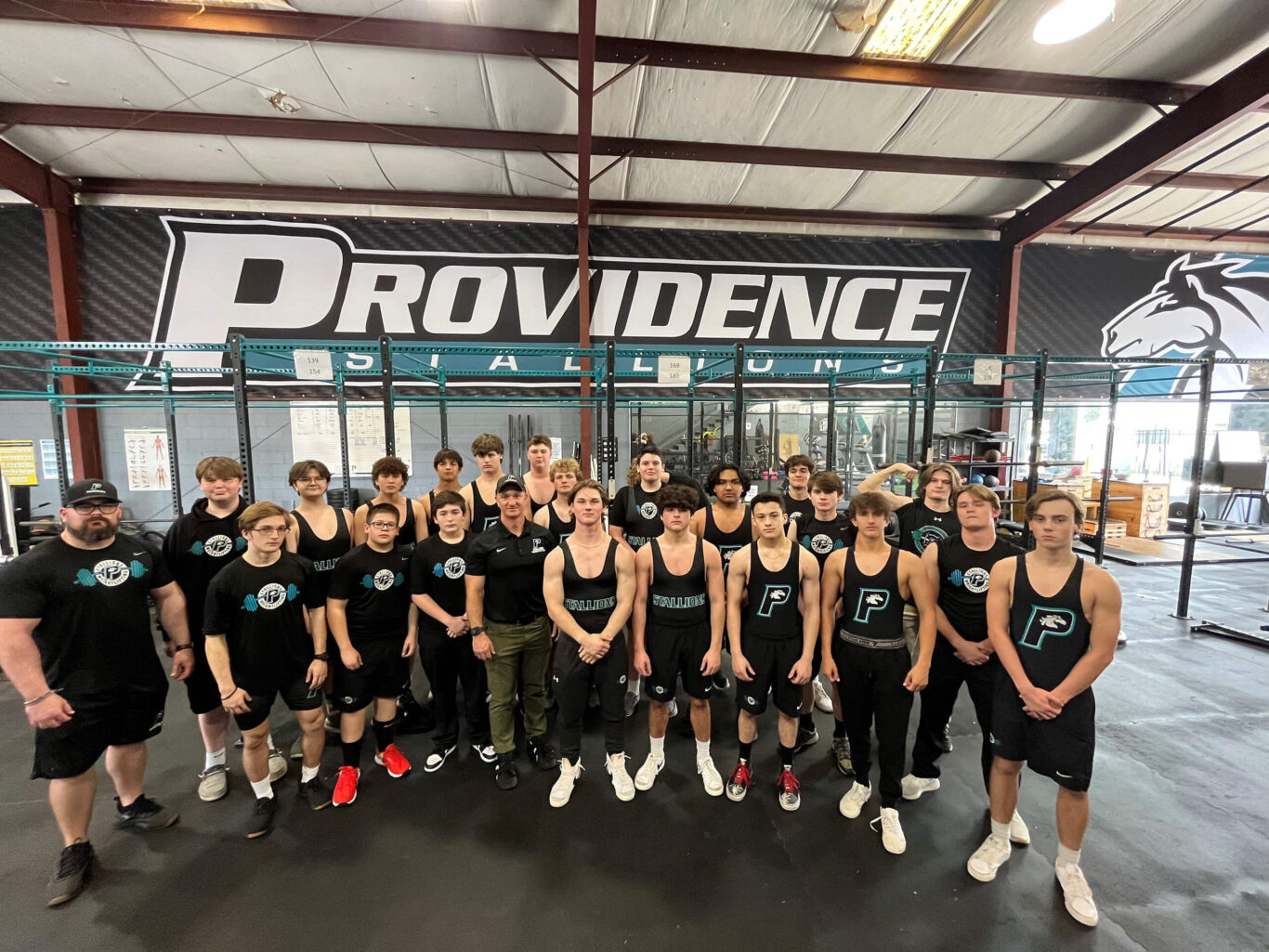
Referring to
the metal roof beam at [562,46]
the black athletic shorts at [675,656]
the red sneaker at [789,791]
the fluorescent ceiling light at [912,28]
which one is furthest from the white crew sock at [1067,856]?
the metal roof beam at [562,46]

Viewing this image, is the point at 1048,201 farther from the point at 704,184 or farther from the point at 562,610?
the point at 562,610

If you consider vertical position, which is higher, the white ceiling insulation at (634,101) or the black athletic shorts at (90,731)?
the white ceiling insulation at (634,101)

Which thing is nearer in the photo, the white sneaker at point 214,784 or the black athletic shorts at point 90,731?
the black athletic shorts at point 90,731

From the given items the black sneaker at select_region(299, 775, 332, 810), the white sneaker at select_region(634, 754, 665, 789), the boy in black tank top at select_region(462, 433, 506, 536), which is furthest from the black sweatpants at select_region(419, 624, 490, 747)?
the white sneaker at select_region(634, 754, 665, 789)

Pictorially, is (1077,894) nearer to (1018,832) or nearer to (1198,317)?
(1018,832)

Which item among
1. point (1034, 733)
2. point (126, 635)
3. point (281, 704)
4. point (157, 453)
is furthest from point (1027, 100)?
point (157, 453)

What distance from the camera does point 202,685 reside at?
250 cm

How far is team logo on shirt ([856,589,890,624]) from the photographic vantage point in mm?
2209

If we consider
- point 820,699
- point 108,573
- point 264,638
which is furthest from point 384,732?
point 820,699

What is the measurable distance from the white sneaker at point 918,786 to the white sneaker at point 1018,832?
0.33m

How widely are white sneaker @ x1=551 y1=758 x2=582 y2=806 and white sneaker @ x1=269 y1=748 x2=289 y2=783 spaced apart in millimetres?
1494

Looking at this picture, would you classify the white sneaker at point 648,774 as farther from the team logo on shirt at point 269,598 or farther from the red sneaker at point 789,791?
the team logo on shirt at point 269,598

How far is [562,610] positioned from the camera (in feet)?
7.97

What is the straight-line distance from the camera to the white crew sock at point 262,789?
2.37 m
